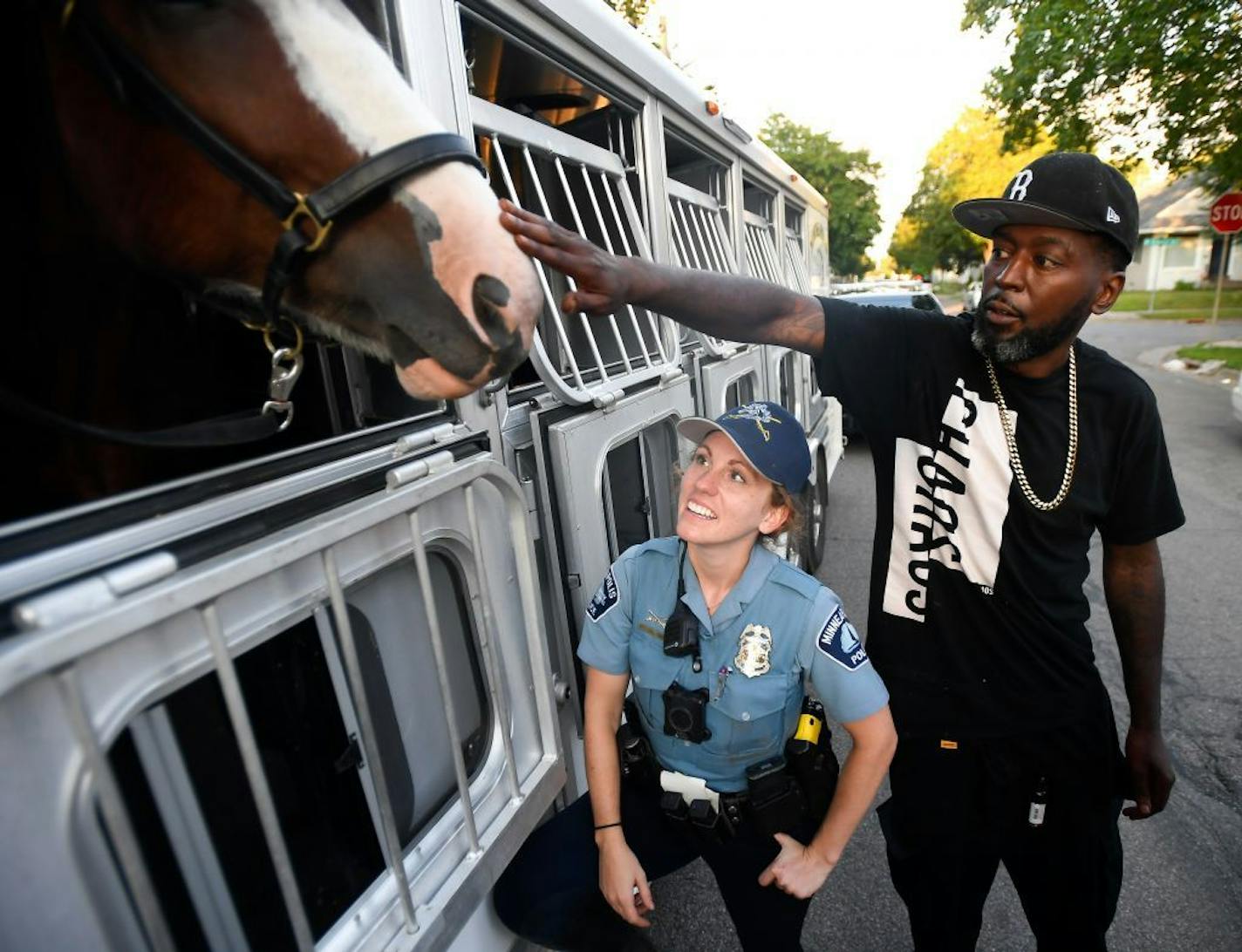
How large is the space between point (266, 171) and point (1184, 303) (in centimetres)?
3963

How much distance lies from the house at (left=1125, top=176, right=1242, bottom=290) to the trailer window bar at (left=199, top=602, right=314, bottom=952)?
45396 millimetres

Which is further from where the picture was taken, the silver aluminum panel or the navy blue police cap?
the silver aluminum panel

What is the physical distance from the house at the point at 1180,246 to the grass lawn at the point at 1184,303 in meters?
1.14

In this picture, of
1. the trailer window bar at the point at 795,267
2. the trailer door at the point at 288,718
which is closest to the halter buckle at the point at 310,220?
the trailer door at the point at 288,718

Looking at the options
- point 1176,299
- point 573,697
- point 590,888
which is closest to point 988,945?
point 590,888

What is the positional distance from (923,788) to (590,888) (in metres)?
0.89

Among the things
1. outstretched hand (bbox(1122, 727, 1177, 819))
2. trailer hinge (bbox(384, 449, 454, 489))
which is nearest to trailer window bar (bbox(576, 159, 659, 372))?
trailer hinge (bbox(384, 449, 454, 489))

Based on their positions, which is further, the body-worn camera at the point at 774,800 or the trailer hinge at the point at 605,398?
the trailer hinge at the point at 605,398

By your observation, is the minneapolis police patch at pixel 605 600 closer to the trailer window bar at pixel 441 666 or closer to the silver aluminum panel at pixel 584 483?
the silver aluminum panel at pixel 584 483

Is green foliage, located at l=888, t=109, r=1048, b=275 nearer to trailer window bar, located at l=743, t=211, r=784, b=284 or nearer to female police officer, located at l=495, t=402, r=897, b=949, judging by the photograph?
trailer window bar, located at l=743, t=211, r=784, b=284

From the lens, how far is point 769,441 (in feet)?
5.16

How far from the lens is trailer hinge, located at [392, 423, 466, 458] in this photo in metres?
1.25

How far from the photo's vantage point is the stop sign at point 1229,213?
11344 millimetres

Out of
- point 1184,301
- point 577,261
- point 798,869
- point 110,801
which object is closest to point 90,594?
point 110,801
